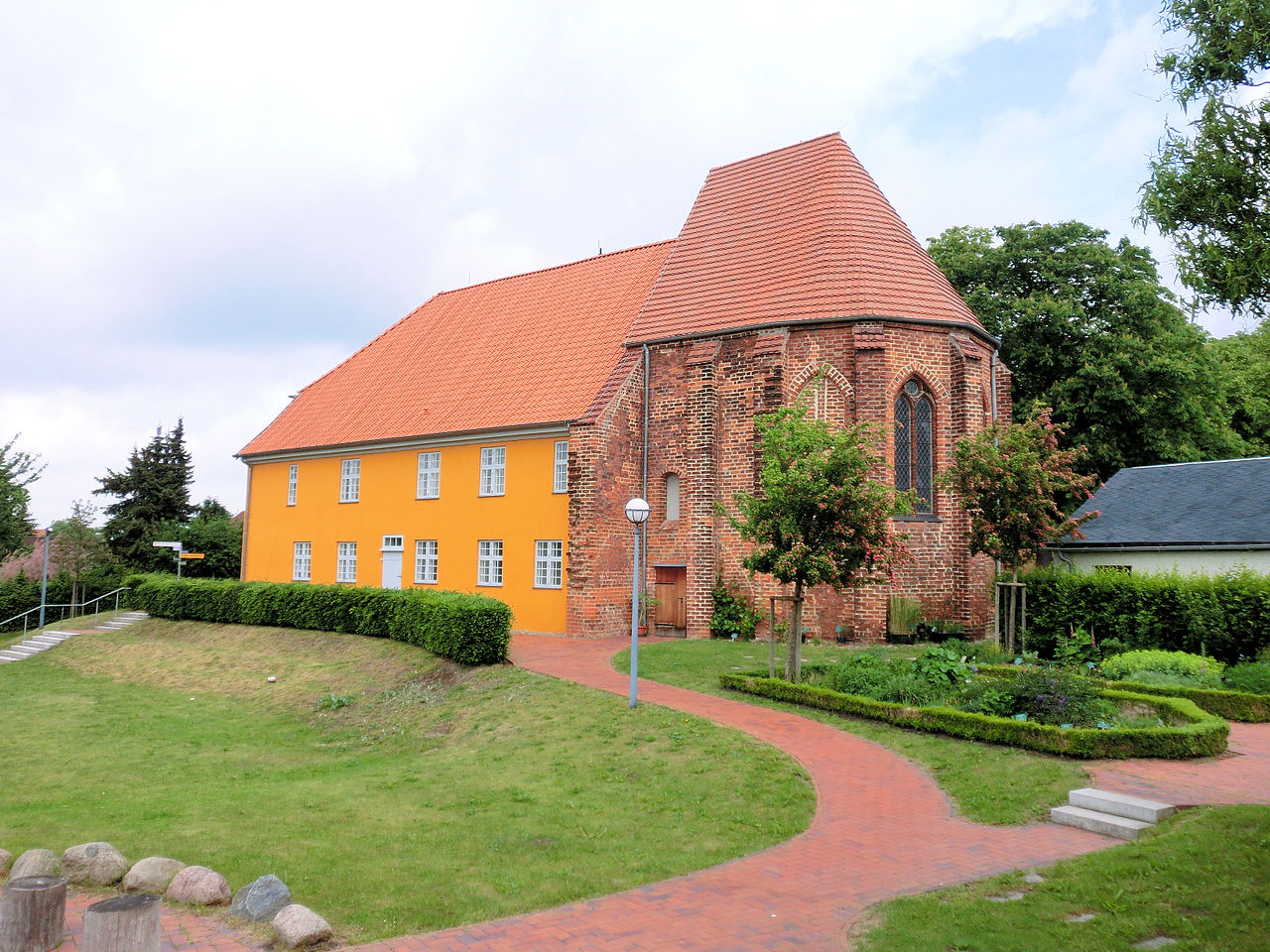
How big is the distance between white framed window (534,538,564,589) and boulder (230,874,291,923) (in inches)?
668

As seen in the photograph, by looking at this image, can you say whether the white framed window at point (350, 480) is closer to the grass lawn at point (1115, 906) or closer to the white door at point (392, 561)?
the white door at point (392, 561)

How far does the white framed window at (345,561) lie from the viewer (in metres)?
29.2

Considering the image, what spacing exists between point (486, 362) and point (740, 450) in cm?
1004

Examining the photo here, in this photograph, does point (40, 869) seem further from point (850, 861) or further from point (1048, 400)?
point (1048, 400)

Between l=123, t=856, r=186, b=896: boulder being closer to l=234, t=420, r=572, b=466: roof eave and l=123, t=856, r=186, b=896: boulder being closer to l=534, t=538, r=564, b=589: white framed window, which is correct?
l=534, t=538, r=564, b=589: white framed window

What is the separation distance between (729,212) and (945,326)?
7434 millimetres

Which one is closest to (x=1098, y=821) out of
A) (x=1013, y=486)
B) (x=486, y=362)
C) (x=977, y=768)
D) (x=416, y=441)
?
(x=977, y=768)

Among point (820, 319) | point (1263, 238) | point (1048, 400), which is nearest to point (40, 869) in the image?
point (1263, 238)

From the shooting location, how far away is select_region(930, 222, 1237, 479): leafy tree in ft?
90.5

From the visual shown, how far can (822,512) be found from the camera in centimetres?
1426

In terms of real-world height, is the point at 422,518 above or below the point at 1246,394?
below

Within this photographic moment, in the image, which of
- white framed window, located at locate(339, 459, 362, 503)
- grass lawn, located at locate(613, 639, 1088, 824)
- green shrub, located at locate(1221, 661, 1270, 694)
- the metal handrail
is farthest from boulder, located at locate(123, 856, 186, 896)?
the metal handrail

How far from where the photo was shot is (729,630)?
71.9ft

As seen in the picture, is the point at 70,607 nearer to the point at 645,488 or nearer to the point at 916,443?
the point at 645,488
